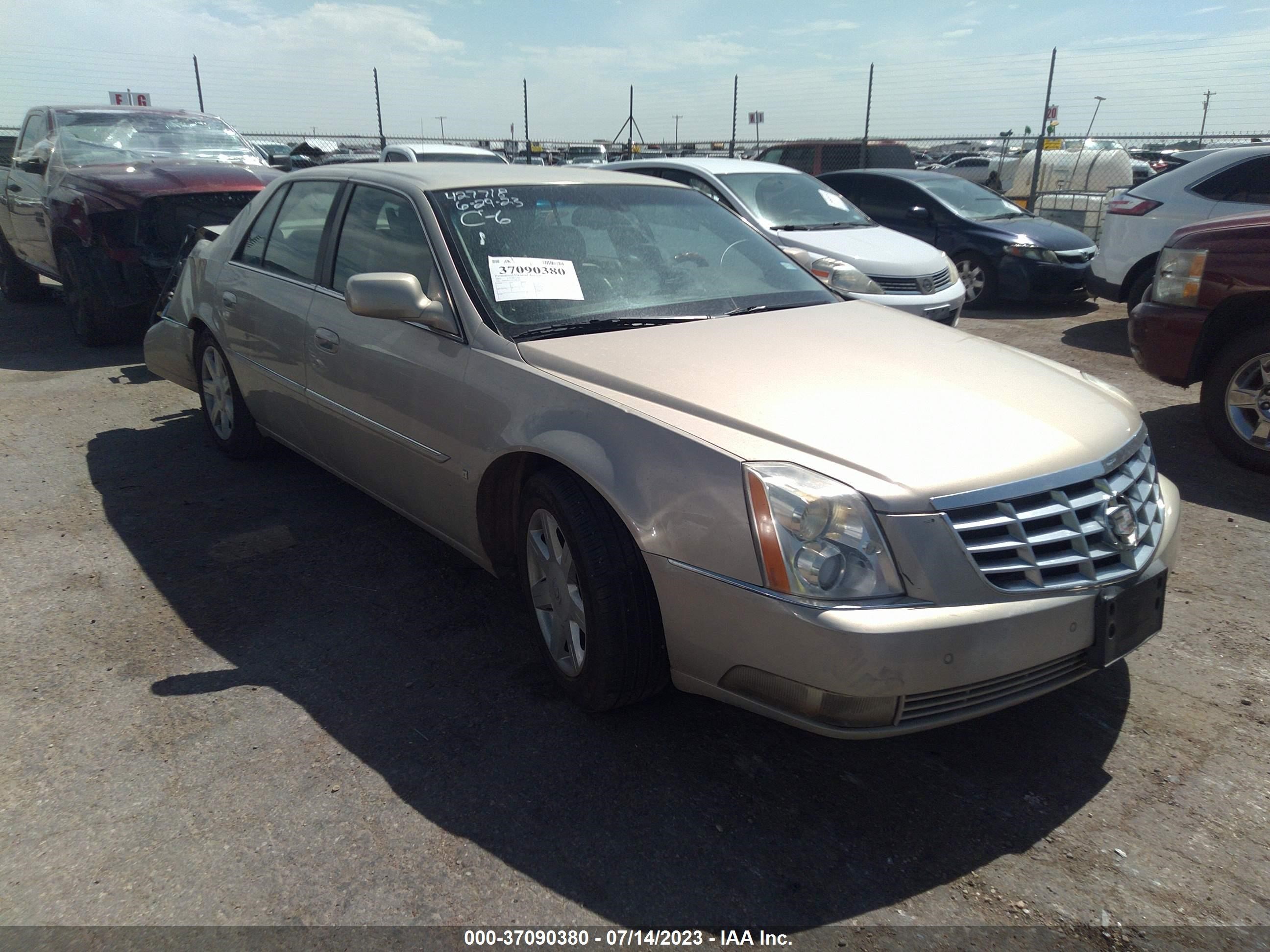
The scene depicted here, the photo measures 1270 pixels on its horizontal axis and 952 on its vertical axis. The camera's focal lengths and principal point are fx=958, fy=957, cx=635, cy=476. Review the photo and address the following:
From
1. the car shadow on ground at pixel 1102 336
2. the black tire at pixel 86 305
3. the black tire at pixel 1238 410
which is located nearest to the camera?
the black tire at pixel 1238 410

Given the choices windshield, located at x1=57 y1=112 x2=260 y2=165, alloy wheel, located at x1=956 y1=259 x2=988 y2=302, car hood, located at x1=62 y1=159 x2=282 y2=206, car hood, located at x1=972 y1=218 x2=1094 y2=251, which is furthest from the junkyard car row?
alloy wheel, located at x1=956 y1=259 x2=988 y2=302

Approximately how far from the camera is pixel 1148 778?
260cm

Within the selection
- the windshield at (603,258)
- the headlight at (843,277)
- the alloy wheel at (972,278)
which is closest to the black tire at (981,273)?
the alloy wheel at (972,278)

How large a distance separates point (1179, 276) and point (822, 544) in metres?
4.11

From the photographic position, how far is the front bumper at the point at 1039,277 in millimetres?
9961

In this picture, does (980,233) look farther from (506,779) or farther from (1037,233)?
(506,779)

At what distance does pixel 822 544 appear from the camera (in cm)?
227

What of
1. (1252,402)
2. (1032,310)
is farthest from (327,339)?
(1032,310)

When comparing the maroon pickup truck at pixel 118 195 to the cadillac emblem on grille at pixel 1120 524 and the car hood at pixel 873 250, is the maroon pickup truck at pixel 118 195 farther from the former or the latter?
the cadillac emblem on grille at pixel 1120 524

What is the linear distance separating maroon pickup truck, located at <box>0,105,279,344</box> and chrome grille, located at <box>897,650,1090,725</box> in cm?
636

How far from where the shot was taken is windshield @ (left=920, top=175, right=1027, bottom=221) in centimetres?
1046

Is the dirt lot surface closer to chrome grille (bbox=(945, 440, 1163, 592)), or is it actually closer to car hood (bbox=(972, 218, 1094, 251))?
chrome grille (bbox=(945, 440, 1163, 592))

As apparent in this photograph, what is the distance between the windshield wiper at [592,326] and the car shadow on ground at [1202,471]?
8.29 ft

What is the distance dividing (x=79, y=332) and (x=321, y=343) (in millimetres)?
5730
